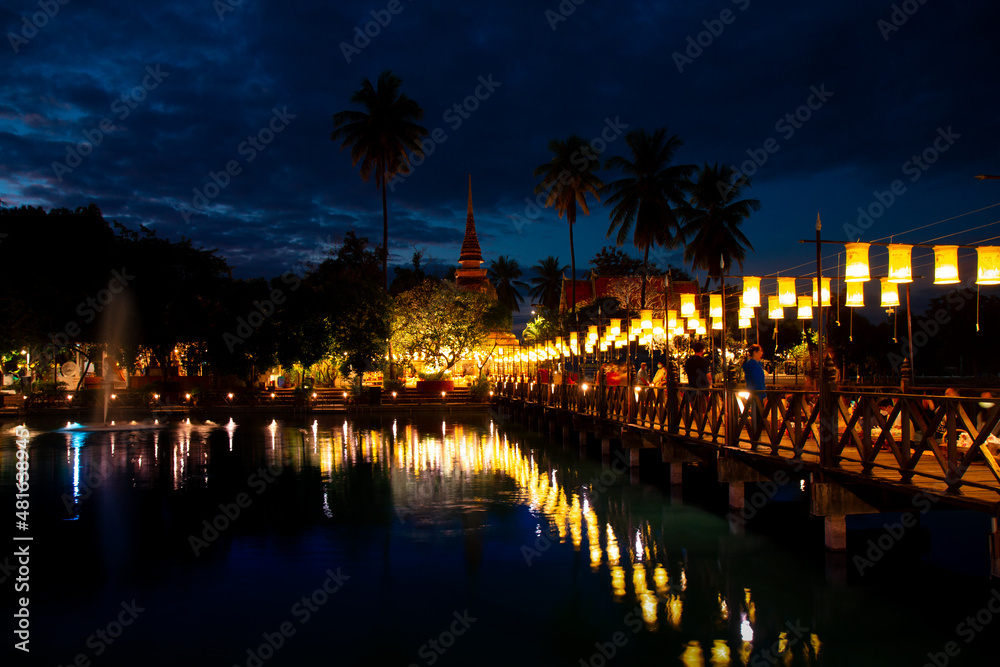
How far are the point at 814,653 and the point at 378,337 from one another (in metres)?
40.7

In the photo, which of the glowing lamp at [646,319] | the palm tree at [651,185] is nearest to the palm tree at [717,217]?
the palm tree at [651,185]

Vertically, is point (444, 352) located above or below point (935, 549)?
above

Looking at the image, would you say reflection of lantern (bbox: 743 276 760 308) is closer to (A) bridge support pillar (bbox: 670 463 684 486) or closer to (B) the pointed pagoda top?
(A) bridge support pillar (bbox: 670 463 684 486)

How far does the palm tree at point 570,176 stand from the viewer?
162 ft

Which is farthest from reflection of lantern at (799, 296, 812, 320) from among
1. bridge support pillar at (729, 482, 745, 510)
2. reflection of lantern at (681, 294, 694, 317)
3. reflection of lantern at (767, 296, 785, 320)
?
bridge support pillar at (729, 482, 745, 510)

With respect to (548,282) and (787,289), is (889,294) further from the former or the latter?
(548,282)

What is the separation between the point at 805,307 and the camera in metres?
17.9

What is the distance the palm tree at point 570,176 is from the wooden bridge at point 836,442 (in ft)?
102

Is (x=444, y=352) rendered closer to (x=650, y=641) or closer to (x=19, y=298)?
(x=19, y=298)

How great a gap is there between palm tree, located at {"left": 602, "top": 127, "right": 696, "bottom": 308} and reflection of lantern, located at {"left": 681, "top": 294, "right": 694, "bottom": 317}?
20.1 m

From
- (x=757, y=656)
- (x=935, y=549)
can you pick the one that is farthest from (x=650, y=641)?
(x=935, y=549)

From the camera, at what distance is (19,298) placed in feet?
104

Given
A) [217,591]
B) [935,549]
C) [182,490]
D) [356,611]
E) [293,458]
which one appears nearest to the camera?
[356,611]

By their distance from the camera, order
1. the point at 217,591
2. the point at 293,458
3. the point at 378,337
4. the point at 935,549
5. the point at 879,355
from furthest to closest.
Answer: the point at 879,355 → the point at 378,337 → the point at 293,458 → the point at 935,549 → the point at 217,591
